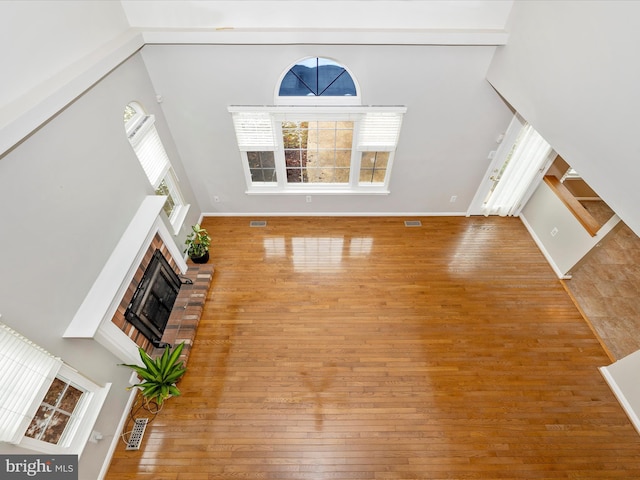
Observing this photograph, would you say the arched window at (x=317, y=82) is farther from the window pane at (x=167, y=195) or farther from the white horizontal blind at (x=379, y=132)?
the window pane at (x=167, y=195)

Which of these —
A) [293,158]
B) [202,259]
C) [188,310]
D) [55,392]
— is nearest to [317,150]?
[293,158]

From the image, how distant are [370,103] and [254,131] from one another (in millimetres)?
1840

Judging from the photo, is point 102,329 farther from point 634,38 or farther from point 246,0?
point 634,38

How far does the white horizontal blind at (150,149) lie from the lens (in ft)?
13.4

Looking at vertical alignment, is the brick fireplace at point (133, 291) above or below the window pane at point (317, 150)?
below

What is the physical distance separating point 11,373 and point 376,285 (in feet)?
13.9

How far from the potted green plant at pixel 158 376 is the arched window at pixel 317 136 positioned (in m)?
3.11

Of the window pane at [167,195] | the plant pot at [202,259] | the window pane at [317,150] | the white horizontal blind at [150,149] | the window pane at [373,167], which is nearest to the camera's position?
the white horizontal blind at [150,149]

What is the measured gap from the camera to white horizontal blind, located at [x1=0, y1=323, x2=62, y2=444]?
2266 millimetres

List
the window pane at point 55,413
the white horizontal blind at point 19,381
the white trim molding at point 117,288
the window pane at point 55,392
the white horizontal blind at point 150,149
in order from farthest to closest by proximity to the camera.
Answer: the white horizontal blind at point 150,149, the white trim molding at point 117,288, the window pane at point 55,392, the window pane at point 55,413, the white horizontal blind at point 19,381

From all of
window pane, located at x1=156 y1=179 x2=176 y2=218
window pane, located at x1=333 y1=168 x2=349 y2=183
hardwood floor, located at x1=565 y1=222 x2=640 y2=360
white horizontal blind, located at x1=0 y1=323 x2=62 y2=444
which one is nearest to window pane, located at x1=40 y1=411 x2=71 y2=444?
white horizontal blind, located at x1=0 y1=323 x2=62 y2=444

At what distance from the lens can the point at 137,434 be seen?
3600 millimetres

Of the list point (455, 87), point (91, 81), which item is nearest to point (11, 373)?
point (91, 81)

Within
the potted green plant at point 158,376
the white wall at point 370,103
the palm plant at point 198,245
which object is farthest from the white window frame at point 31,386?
the white wall at point 370,103
